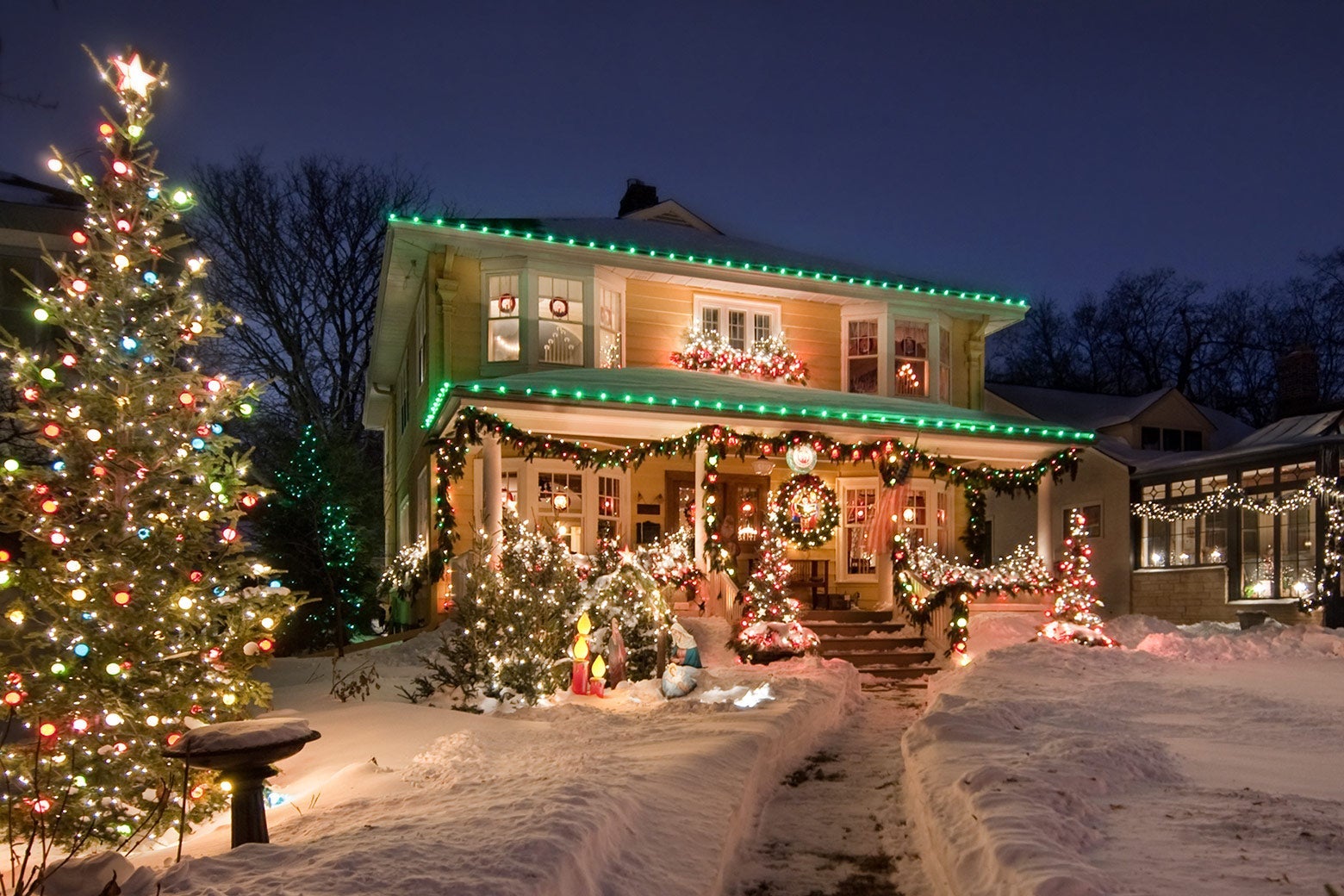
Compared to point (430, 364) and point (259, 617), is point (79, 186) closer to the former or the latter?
point (259, 617)

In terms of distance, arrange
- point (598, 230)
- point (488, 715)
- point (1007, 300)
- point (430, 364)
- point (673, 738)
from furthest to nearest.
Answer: point (1007, 300) < point (598, 230) < point (430, 364) < point (488, 715) < point (673, 738)

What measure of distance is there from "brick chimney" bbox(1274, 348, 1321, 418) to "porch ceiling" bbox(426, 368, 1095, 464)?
10.1m

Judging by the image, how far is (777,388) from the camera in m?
16.7

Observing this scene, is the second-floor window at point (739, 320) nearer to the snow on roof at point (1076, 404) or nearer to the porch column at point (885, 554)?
the porch column at point (885, 554)

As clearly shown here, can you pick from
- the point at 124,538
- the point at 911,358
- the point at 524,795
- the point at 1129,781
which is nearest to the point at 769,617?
the point at 911,358

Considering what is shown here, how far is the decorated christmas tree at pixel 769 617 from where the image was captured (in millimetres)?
12969

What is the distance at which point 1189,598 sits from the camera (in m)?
21.4

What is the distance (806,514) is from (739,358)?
299 centimetres

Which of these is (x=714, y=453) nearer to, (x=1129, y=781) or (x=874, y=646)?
(x=874, y=646)

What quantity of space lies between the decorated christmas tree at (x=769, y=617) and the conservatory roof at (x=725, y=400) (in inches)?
72.7

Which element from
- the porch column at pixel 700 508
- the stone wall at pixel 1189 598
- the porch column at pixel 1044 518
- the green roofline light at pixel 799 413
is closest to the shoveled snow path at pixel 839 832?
the porch column at pixel 700 508

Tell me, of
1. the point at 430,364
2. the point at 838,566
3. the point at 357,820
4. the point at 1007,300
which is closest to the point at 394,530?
the point at 430,364

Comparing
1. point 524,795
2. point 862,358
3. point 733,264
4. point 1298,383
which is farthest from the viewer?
point 1298,383

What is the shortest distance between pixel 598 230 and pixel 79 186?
10.8 metres
